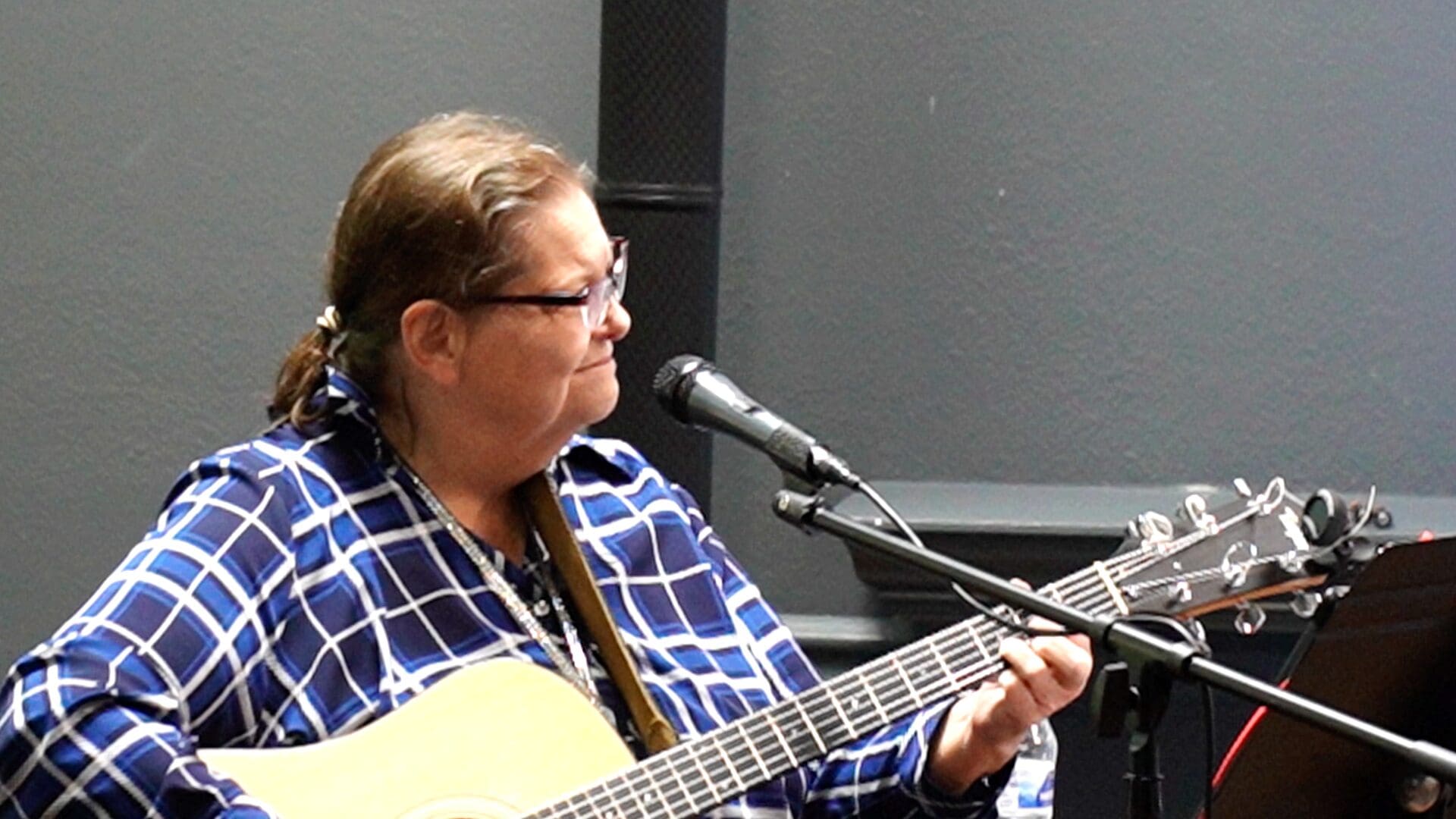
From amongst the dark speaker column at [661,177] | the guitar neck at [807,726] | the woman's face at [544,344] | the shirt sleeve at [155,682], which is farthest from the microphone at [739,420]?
the dark speaker column at [661,177]

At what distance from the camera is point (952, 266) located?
11.2 feet

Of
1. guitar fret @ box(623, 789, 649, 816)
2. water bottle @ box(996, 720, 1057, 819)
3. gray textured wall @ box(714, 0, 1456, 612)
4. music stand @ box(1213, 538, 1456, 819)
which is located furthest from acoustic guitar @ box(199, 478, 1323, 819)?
gray textured wall @ box(714, 0, 1456, 612)

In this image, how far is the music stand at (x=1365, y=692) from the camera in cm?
191

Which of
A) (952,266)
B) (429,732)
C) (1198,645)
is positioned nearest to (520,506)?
(429,732)

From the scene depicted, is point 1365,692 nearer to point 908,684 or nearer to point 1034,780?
point 908,684

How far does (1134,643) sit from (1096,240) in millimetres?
1741

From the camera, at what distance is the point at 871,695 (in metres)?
2.24

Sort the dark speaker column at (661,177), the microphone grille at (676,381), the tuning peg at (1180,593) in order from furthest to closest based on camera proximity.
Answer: the dark speaker column at (661,177) → the tuning peg at (1180,593) → the microphone grille at (676,381)

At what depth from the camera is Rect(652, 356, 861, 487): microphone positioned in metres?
1.95

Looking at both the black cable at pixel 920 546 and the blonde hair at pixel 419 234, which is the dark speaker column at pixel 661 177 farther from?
the black cable at pixel 920 546

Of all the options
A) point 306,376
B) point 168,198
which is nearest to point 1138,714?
point 306,376

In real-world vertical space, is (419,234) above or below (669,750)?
above

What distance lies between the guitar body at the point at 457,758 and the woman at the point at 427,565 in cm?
4

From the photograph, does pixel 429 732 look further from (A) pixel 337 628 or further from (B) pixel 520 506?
(B) pixel 520 506
